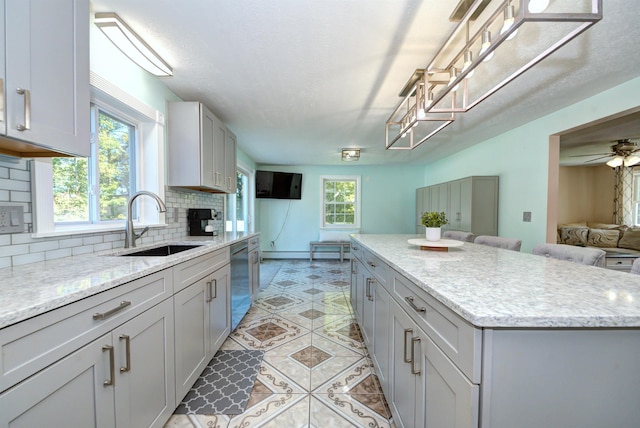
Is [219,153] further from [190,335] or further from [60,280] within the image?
[60,280]

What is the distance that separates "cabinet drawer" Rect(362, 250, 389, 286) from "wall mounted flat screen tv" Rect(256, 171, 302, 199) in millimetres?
3883

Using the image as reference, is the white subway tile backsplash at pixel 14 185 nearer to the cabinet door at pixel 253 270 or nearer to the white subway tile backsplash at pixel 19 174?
the white subway tile backsplash at pixel 19 174

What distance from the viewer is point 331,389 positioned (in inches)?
63.2

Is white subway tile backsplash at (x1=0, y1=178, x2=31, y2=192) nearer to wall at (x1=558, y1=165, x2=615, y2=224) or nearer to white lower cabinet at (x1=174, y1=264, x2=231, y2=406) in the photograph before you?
white lower cabinet at (x1=174, y1=264, x2=231, y2=406)

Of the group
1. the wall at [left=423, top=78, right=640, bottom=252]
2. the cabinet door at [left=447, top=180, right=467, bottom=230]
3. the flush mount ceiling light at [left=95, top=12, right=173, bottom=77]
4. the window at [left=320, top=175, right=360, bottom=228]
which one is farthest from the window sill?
the window at [left=320, top=175, right=360, bottom=228]

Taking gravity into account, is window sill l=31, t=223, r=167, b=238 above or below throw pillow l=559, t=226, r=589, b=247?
above

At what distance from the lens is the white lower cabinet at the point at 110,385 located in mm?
661

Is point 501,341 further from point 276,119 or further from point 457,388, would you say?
point 276,119

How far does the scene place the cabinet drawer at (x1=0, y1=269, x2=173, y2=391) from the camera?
24.0 inches

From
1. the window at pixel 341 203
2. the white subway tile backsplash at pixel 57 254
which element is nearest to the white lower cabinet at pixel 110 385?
the white subway tile backsplash at pixel 57 254

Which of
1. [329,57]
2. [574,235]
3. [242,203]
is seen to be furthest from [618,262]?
[242,203]

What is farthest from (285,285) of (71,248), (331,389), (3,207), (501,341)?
(501,341)

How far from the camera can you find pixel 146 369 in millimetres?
1095

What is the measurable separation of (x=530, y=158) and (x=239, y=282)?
3.77 metres
